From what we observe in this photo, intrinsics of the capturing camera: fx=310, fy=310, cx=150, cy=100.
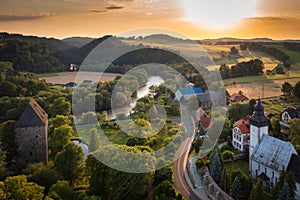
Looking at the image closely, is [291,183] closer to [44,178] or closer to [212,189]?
[212,189]

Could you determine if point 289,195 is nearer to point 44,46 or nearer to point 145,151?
point 145,151

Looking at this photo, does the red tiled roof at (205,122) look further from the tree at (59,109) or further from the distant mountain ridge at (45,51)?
the distant mountain ridge at (45,51)

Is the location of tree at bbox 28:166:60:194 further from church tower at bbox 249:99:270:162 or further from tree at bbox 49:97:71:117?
tree at bbox 49:97:71:117

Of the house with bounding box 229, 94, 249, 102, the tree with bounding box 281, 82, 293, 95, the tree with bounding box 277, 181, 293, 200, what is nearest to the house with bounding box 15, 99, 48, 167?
the tree with bounding box 277, 181, 293, 200

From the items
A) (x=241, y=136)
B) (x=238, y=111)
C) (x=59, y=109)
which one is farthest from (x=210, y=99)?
(x=59, y=109)

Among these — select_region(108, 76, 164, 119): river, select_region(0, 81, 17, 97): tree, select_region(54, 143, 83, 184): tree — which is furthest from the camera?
select_region(0, 81, 17, 97): tree
